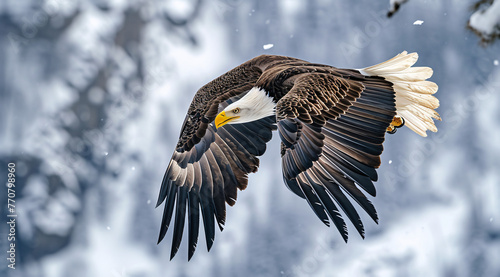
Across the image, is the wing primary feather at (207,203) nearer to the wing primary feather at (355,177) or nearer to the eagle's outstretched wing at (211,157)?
the eagle's outstretched wing at (211,157)

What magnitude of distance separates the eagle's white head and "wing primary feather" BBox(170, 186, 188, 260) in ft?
2.50

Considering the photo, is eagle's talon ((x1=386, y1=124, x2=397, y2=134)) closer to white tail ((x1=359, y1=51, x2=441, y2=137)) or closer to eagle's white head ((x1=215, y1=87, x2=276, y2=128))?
white tail ((x1=359, y1=51, x2=441, y2=137))

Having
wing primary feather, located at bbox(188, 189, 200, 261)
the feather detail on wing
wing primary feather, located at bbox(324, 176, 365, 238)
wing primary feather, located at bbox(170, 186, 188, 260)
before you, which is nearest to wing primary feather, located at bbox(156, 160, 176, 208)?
wing primary feather, located at bbox(170, 186, 188, 260)

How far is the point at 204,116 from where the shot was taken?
446cm

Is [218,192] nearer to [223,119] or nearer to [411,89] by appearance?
[223,119]

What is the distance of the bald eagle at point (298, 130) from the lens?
297 cm

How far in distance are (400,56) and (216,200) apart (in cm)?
212

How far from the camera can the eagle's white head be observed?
13.6 ft

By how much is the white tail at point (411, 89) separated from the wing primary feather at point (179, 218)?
1.98 metres

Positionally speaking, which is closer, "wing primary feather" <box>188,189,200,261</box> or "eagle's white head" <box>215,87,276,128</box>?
"wing primary feather" <box>188,189,200,261</box>

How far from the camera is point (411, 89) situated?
426 cm

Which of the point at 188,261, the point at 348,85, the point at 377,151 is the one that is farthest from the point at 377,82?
the point at 188,261

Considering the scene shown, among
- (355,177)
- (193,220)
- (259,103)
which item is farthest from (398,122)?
(193,220)

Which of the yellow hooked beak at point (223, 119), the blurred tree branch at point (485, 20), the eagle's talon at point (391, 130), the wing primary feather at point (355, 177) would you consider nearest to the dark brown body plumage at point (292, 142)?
the wing primary feather at point (355, 177)
